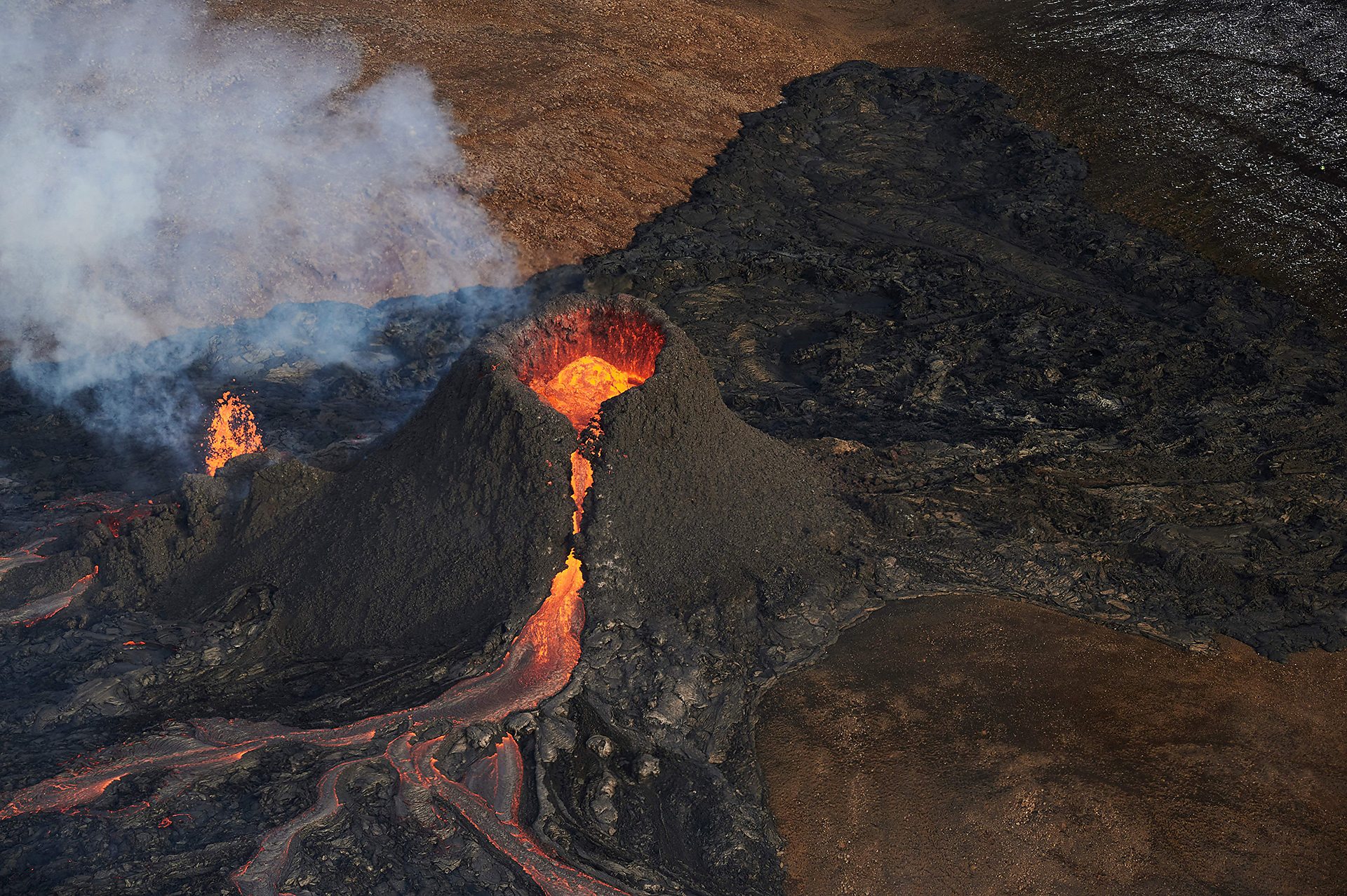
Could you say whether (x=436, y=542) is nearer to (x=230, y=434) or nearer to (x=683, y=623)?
(x=683, y=623)

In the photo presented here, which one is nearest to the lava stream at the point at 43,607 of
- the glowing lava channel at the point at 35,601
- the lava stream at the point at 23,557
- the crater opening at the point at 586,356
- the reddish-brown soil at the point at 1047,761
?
the glowing lava channel at the point at 35,601

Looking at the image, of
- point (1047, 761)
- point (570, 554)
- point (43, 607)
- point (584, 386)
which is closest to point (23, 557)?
point (43, 607)

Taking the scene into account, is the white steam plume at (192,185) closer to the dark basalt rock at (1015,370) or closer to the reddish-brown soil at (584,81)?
the reddish-brown soil at (584,81)

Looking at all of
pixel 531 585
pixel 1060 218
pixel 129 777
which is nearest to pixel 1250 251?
pixel 1060 218

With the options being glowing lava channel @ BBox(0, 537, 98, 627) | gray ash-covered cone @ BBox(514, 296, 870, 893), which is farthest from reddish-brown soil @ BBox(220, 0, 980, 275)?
glowing lava channel @ BBox(0, 537, 98, 627)

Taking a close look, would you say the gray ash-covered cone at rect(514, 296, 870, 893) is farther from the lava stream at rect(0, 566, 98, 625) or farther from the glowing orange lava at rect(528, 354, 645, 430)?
the lava stream at rect(0, 566, 98, 625)

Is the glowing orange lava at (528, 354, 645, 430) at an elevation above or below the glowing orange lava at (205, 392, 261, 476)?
above

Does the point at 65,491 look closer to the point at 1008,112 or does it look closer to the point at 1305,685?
the point at 1305,685
